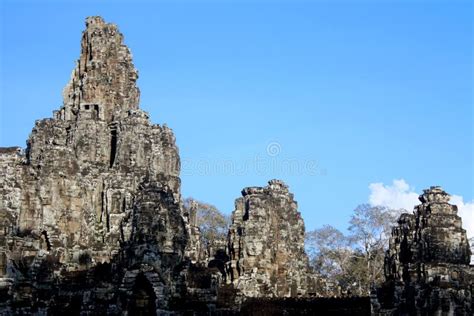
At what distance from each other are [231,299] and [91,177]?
18578 millimetres

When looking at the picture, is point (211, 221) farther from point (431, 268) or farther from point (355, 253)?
point (431, 268)

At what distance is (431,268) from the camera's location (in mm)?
28328

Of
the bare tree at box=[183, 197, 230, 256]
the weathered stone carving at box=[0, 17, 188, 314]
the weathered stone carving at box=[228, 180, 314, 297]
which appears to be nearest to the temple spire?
the weathered stone carving at box=[0, 17, 188, 314]

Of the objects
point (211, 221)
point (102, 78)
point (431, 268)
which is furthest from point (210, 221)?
point (431, 268)

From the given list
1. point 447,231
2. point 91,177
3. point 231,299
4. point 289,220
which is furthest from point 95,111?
point 447,231

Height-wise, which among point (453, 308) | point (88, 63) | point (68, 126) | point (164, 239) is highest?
point (88, 63)

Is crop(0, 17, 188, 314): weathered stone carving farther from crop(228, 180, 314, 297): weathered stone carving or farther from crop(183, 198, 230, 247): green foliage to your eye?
crop(183, 198, 230, 247): green foliage

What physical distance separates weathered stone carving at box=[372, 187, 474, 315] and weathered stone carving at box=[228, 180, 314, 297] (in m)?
9.77

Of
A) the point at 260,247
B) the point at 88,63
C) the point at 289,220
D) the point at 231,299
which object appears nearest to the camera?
the point at 231,299

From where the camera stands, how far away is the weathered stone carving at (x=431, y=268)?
27750 mm

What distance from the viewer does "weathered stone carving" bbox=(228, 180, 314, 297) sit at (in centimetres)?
4006

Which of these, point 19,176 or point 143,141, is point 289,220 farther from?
point 19,176

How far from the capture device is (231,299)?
101 feet

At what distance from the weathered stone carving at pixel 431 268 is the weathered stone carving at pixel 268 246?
9.77m
